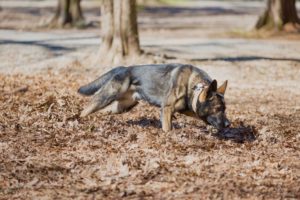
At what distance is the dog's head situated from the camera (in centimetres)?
853

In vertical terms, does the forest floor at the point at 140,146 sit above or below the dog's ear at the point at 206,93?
below

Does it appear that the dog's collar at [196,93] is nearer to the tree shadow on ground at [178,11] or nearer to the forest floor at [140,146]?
the forest floor at [140,146]

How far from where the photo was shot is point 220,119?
866 cm

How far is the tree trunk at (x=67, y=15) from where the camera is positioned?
3152 centimetres

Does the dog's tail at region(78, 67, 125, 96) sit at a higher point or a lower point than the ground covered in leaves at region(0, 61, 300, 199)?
higher

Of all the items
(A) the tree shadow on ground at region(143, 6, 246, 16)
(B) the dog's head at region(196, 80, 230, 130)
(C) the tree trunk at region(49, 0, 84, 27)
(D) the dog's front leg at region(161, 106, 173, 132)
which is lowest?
(A) the tree shadow on ground at region(143, 6, 246, 16)

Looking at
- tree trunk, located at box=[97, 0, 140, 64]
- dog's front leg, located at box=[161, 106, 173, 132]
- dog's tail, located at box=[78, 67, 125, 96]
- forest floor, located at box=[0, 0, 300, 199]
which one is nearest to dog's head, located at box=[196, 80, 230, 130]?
forest floor, located at box=[0, 0, 300, 199]

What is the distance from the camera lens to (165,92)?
9156mm

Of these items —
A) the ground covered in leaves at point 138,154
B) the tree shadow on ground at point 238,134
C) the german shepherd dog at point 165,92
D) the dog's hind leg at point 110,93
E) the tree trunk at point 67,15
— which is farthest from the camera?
the tree trunk at point 67,15

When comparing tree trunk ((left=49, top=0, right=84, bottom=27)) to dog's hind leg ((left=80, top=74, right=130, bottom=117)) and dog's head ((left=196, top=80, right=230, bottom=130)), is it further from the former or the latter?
dog's head ((left=196, top=80, right=230, bottom=130))

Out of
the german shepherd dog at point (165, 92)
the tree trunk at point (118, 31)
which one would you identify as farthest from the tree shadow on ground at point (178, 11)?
the german shepherd dog at point (165, 92)

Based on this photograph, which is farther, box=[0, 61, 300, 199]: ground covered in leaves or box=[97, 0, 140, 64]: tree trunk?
box=[97, 0, 140, 64]: tree trunk

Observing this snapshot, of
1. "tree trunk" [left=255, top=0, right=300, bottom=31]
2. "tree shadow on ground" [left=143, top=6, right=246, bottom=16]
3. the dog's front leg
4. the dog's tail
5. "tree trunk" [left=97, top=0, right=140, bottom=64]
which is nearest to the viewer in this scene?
the dog's front leg

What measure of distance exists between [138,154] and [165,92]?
4.62 feet
